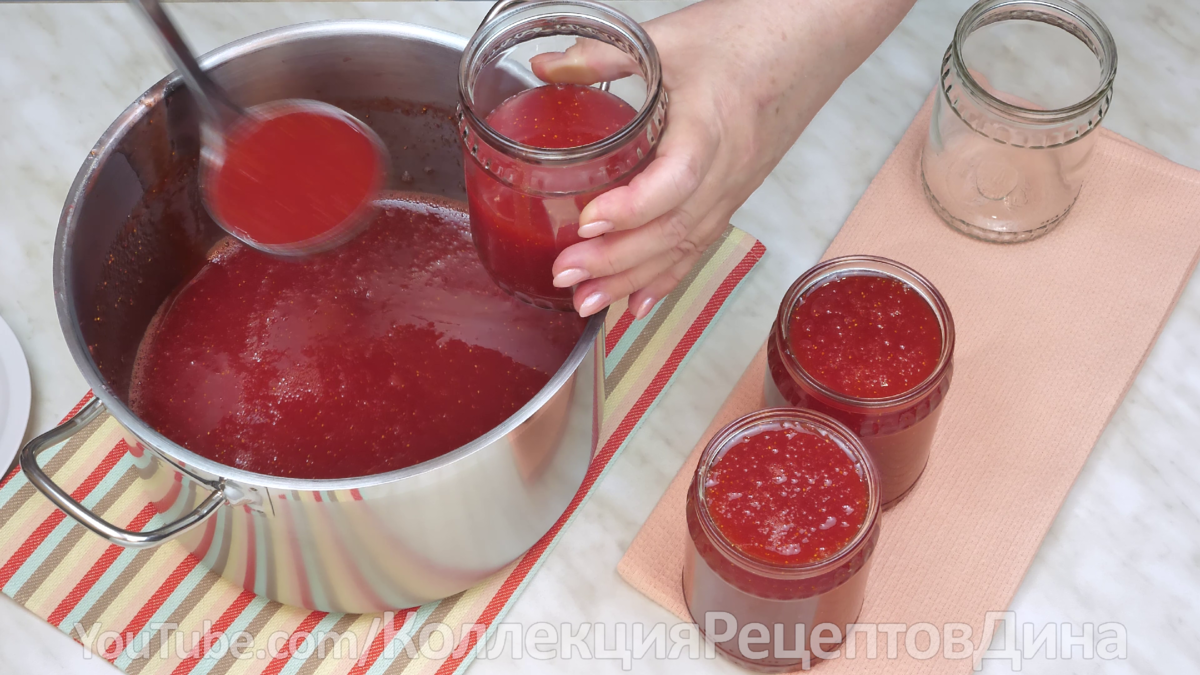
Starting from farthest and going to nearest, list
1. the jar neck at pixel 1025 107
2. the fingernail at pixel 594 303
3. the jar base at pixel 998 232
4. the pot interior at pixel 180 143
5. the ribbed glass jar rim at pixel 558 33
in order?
the jar base at pixel 998 232 → the jar neck at pixel 1025 107 → the pot interior at pixel 180 143 → the fingernail at pixel 594 303 → the ribbed glass jar rim at pixel 558 33

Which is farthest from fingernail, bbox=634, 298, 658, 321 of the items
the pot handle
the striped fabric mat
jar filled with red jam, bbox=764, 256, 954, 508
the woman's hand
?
the pot handle

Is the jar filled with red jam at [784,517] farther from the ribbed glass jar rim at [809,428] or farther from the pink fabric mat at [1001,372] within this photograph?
the pink fabric mat at [1001,372]

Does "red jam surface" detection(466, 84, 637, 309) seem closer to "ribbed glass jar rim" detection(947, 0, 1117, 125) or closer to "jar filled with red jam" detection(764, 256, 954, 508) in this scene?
"jar filled with red jam" detection(764, 256, 954, 508)

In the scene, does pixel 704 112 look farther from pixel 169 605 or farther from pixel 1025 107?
pixel 169 605

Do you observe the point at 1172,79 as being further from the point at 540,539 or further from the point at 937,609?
the point at 540,539

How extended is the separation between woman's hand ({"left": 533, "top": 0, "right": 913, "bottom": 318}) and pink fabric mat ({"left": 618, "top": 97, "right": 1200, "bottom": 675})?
0.68ft

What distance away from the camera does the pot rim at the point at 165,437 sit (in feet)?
2.39

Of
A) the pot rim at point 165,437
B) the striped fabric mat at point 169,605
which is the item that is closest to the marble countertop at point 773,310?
the striped fabric mat at point 169,605

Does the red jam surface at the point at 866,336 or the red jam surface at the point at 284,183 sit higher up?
the red jam surface at the point at 284,183

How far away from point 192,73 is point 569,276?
0.36 meters

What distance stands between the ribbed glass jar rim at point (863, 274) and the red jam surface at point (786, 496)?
4 cm

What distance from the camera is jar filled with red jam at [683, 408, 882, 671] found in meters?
0.80

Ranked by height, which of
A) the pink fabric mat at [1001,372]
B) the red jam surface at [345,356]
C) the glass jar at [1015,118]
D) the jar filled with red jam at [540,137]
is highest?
the jar filled with red jam at [540,137]

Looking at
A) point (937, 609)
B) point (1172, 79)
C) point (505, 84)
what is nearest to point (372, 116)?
point (505, 84)
